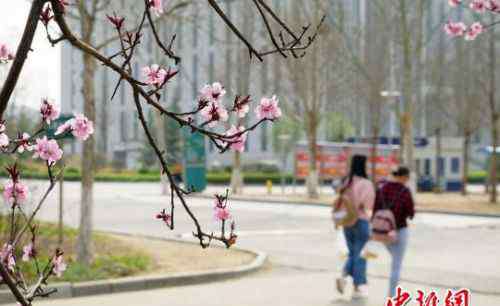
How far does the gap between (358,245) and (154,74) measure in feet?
22.0

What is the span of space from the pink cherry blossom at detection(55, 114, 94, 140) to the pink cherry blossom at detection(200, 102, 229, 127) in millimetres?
724

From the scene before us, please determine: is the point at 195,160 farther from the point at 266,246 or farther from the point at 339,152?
the point at 266,246

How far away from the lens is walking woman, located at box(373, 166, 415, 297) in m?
9.55

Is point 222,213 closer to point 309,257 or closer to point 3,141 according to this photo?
point 3,141

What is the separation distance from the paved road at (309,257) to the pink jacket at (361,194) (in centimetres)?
99

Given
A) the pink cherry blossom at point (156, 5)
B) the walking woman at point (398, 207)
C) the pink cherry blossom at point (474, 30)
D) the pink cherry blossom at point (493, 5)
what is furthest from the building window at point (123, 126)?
the pink cherry blossom at point (156, 5)

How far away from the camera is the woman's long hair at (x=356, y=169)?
10.1m

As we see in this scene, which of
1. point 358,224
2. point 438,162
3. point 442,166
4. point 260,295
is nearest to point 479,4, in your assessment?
point 358,224

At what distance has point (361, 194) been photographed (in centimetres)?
1007

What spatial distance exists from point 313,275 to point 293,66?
22.0 m

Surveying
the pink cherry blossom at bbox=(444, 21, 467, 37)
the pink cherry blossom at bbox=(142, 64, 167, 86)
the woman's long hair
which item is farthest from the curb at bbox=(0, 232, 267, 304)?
the pink cherry blossom at bbox=(142, 64, 167, 86)

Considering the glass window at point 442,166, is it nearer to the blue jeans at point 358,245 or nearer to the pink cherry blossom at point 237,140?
the blue jeans at point 358,245

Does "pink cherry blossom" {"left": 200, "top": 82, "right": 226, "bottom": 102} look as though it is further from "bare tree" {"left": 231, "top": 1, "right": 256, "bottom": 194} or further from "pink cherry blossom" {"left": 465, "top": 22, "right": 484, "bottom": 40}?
"bare tree" {"left": 231, "top": 1, "right": 256, "bottom": 194}

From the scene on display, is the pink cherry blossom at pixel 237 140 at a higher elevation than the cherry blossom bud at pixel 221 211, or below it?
higher
